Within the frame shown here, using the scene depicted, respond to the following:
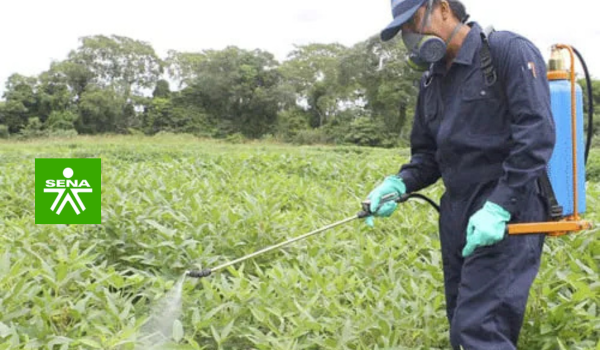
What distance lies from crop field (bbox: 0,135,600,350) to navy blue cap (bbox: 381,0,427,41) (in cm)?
125

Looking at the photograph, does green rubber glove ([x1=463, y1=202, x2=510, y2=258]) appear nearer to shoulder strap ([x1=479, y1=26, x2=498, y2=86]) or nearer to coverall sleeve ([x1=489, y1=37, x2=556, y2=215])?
coverall sleeve ([x1=489, y1=37, x2=556, y2=215])

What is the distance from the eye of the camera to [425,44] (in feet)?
7.29

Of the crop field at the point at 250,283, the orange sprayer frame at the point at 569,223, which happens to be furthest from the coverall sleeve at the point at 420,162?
the orange sprayer frame at the point at 569,223

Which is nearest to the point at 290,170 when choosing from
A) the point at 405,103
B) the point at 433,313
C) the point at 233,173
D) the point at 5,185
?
the point at 233,173

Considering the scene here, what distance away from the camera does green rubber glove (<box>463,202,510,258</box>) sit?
202cm

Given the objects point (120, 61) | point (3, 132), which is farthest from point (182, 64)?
point (3, 132)

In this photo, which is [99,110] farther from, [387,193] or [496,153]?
[496,153]

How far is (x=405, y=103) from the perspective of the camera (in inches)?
1533

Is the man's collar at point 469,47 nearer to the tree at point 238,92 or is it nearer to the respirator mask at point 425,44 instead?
the respirator mask at point 425,44

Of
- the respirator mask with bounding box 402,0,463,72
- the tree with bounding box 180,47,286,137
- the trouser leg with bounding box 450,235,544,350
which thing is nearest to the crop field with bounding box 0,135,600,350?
the trouser leg with bounding box 450,235,544,350

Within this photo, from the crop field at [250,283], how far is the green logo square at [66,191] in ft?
0.48

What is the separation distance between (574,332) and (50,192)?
3763 millimetres

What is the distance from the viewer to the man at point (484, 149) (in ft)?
6.72

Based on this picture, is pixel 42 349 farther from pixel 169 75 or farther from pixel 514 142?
pixel 169 75
